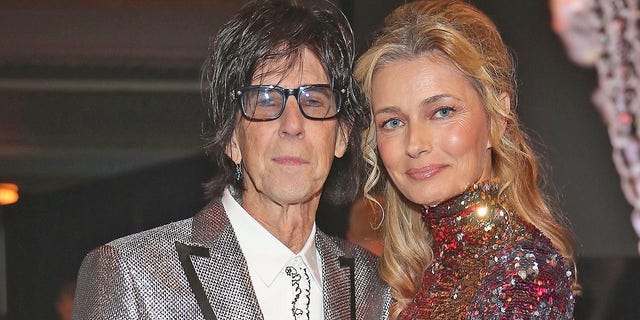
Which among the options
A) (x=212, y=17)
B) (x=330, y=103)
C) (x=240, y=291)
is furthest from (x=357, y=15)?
(x=240, y=291)

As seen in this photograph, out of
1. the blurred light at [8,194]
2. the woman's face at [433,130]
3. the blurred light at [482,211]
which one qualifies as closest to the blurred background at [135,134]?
the blurred light at [8,194]

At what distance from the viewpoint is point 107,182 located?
4031mm

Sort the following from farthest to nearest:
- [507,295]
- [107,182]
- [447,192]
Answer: [107,182] → [447,192] → [507,295]

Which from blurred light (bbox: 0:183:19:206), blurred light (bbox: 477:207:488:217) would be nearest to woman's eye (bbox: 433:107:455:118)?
blurred light (bbox: 477:207:488:217)

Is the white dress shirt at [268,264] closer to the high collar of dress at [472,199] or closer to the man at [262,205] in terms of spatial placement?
the man at [262,205]

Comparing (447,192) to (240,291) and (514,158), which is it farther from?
(240,291)

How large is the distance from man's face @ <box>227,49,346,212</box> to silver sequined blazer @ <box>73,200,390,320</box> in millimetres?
134

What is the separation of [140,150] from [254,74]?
1630mm

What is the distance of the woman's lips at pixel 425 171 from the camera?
250 centimetres

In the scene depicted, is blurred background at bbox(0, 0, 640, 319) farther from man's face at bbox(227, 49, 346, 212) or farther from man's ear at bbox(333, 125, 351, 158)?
man's face at bbox(227, 49, 346, 212)

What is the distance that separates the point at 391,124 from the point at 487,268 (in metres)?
0.44

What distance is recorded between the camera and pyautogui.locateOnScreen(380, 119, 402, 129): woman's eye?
258 centimetres

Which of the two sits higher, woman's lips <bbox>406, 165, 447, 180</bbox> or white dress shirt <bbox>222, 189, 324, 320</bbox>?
woman's lips <bbox>406, 165, 447, 180</bbox>

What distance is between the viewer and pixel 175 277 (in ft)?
7.73
